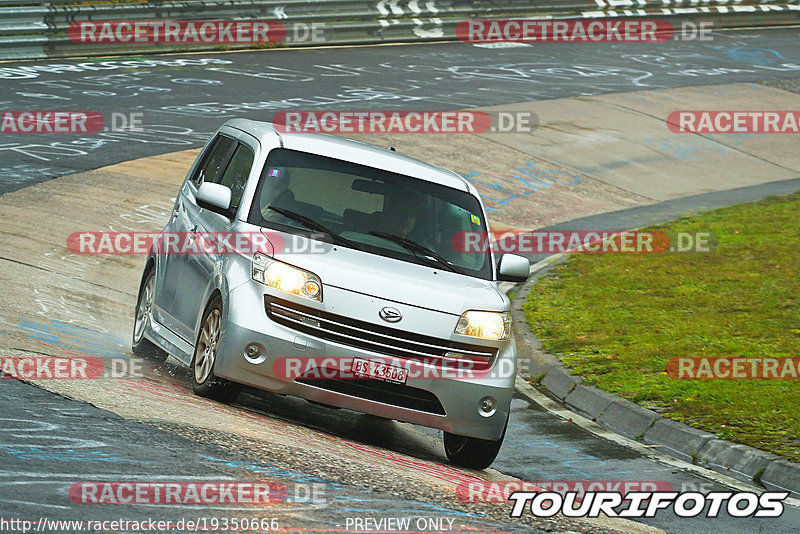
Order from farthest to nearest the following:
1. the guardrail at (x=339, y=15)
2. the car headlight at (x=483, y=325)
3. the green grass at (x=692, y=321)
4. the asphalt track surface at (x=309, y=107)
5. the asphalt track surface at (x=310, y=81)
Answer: the guardrail at (x=339, y=15)
the asphalt track surface at (x=310, y=81)
the green grass at (x=692, y=321)
the car headlight at (x=483, y=325)
the asphalt track surface at (x=309, y=107)

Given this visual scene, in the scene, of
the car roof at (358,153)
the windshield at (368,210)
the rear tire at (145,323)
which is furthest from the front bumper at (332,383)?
the rear tire at (145,323)

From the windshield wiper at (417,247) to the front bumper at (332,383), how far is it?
2.79 ft

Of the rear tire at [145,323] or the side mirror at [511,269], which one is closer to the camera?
the side mirror at [511,269]

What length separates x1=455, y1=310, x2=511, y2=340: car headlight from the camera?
7707mm

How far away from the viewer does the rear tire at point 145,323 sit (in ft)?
31.0

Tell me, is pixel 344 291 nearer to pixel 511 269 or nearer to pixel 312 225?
pixel 312 225

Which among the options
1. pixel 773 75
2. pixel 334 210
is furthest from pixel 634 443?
pixel 773 75

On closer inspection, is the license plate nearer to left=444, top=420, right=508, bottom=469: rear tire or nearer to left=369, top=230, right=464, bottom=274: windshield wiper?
left=444, top=420, right=508, bottom=469: rear tire

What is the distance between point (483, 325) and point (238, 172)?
2242 millimetres

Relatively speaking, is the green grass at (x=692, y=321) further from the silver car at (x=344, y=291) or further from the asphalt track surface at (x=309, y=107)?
the silver car at (x=344, y=291)

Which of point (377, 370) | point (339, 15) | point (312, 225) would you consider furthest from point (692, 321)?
point (339, 15)

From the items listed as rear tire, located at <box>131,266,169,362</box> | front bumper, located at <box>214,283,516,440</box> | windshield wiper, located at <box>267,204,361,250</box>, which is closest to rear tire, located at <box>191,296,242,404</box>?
front bumper, located at <box>214,283,516,440</box>

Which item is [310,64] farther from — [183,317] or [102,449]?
[102,449]

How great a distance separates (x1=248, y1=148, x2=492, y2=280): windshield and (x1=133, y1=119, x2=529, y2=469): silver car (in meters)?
0.01
